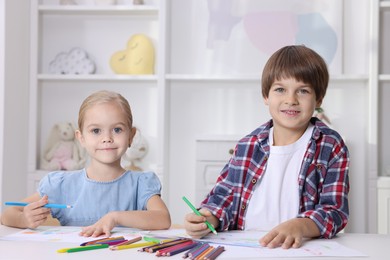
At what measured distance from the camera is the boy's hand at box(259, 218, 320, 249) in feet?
3.26

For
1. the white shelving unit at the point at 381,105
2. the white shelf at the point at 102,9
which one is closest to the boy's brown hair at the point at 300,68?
the white shelving unit at the point at 381,105

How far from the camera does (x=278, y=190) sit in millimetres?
1351

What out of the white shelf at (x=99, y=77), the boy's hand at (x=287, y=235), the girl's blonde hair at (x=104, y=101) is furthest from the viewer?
the white shelf at (x=99, y=77)

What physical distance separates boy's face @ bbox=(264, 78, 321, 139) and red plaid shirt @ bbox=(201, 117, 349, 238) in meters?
0.05

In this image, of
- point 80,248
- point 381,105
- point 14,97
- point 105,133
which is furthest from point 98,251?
point 381,105

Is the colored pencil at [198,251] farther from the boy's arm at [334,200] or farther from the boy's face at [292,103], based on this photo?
the boy's face at [292,103]

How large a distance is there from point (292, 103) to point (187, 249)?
492mm

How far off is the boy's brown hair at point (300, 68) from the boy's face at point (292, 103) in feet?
0.04

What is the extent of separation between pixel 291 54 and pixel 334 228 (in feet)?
1.41

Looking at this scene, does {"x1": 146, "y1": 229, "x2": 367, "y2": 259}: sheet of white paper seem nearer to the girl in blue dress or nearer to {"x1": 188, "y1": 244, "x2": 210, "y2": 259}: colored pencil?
{"x1": 188, "y1": 244, "x2": 210, "y2": 259}: colored pencil

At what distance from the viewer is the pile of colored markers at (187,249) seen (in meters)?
0.90

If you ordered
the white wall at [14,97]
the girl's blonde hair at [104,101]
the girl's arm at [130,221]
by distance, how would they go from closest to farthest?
1. the girl's arm at [130,221]
2. the girl's blonde hair at [104,101]
3. the white wall at [14,97]

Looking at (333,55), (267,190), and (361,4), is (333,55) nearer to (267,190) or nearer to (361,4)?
(361,4)

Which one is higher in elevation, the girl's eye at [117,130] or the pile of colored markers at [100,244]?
the girl's eye at [117,130]
